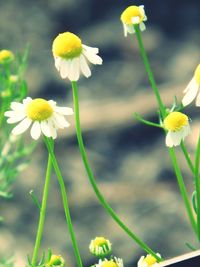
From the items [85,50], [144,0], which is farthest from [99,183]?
[85,50]

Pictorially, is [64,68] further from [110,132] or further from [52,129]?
[110,132]

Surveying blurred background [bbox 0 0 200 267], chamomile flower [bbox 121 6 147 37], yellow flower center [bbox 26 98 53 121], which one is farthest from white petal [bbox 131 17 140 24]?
blurred background [bbox 0 0 200 267]

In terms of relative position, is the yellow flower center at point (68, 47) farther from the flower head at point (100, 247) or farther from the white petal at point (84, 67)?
the flower head at point (100, 247)

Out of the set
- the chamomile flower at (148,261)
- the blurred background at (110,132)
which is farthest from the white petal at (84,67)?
the blurred background at (110,132)

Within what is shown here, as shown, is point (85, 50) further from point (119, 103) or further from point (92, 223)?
point (119, 103)

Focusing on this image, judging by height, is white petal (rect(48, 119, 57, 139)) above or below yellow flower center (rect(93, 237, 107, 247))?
above

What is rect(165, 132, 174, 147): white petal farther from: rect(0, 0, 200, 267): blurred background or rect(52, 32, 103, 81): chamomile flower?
rect(0, 0, 200, 267): blurred background
